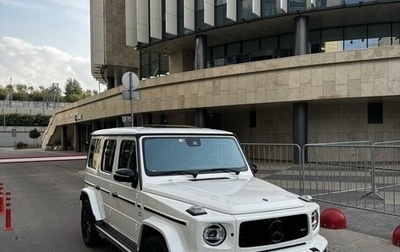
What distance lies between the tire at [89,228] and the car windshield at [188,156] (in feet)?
6.50

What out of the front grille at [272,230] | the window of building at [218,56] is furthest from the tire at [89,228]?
the window of building at [218,56]

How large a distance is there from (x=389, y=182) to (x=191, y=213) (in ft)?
21.3

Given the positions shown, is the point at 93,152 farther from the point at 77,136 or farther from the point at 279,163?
the point at 77,136

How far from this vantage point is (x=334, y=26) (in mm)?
22234

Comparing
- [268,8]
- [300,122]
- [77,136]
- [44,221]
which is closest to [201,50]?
[268,8]

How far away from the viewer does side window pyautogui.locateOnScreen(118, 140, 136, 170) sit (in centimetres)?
498

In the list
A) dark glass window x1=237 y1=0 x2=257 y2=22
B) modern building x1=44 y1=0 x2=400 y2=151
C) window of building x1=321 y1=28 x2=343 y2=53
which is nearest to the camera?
modern building x1=44 y1=0 x2=400 y2=151

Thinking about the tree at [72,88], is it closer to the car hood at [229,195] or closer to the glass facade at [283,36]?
the glass facade at [283,36]

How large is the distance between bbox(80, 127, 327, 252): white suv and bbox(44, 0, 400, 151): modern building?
1295cm

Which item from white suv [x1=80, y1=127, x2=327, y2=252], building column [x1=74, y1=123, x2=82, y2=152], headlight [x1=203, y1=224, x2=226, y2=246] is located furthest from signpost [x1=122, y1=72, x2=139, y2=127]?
building column [x1=74, y1=123, x2=82, y2=152]

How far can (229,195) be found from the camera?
4.02 metres

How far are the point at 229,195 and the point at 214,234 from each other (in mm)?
539

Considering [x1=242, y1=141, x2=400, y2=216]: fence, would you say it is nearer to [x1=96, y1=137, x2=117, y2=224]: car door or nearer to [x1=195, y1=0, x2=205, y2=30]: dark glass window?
[x1=96, y1=137, x2=117, y2=224]: car door

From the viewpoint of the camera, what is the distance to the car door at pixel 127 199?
473 cm
